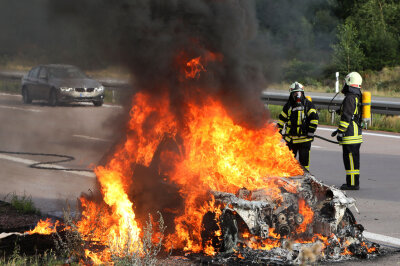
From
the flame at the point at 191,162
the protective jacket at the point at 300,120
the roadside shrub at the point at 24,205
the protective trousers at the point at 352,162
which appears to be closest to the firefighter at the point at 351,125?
the protective trousers at the point at 352,162

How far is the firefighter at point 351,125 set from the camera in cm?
1129

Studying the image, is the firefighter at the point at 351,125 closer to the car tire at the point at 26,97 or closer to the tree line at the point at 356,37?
the car tire at the point at 26,97

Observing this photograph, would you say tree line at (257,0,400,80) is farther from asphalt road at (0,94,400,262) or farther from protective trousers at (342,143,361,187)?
protective trousers at (342,143,361,187)

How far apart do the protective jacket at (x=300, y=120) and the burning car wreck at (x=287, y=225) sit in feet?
11.8

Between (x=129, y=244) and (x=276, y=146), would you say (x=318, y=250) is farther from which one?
(x=129, y=244)

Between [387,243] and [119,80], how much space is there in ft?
10.8

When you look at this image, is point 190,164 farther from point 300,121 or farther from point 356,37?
point 356,37

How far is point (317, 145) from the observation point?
56.9 feet

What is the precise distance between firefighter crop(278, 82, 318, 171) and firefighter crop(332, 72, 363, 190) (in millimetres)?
519

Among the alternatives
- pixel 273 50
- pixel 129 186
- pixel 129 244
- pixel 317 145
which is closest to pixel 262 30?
pixel 273 50

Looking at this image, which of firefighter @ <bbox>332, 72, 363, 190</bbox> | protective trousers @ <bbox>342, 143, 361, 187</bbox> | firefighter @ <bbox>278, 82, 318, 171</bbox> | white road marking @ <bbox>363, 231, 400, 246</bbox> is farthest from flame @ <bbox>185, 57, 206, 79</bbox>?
protective trousers @ <bbox>342, 143, 361, 187</bbox>

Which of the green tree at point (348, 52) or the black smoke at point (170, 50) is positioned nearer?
the black smoke at point (170, 50)

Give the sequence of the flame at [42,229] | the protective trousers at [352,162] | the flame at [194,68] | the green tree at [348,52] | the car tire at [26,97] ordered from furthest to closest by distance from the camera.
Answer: the green tree at [348,52]
the car tire at [26,97]
the protective trousers at [352,162]
the flame at [42,229]
the flame at [194,68]

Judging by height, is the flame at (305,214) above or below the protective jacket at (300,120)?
below
